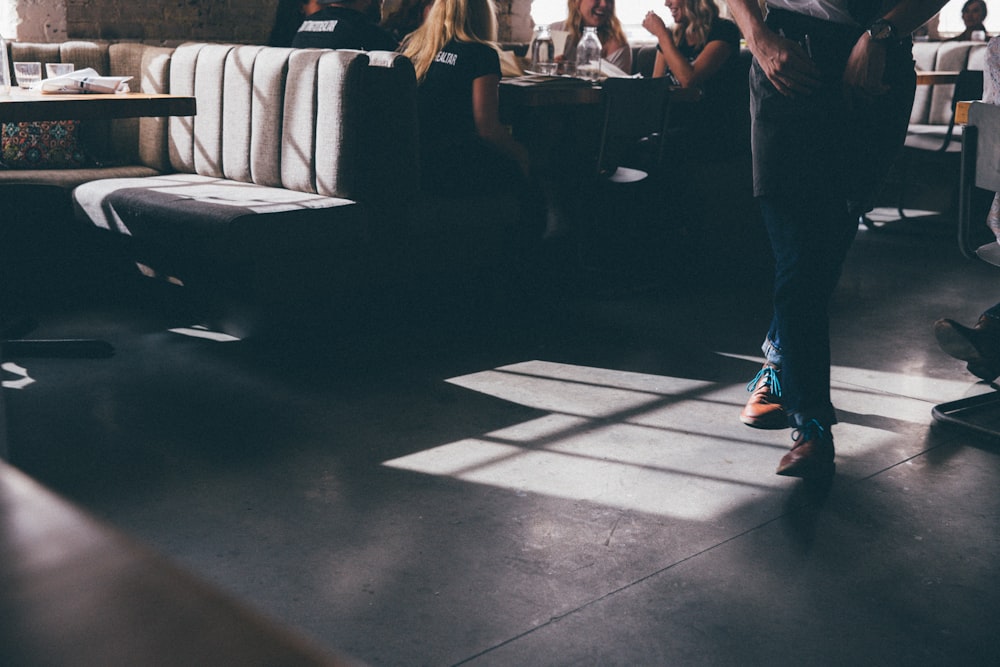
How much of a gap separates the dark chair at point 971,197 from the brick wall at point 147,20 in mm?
4207

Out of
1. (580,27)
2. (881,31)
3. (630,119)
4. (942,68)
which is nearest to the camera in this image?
(881,31)

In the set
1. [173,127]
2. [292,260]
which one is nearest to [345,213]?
[292,260]

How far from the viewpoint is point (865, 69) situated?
2.04 meters

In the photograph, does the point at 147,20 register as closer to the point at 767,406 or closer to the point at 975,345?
the point at 767,406

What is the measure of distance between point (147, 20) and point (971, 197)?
14.0 ft

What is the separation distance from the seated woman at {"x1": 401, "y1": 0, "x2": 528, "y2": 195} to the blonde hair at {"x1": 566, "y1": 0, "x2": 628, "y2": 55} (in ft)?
6.33

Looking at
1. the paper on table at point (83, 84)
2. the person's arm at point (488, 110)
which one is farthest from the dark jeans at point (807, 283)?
the paper on table at point (83, 84)

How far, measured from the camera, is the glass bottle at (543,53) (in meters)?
4.84

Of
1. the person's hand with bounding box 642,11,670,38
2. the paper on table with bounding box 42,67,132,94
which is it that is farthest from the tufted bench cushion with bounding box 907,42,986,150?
the paper on table with bounding box 42,67,132,94

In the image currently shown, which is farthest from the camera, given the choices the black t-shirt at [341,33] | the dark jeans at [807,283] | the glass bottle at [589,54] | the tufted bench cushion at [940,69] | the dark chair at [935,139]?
the tufted bench cushion at [940,69]

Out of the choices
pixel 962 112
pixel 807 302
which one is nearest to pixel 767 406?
pixel 807 302

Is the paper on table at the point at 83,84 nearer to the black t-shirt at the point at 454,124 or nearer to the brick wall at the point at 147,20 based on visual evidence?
the black t-shirt at the point at 454,124

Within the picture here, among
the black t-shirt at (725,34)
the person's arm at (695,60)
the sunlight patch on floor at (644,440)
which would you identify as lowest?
the sunlight patch on floor at (644,440)

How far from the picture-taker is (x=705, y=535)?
6.43 feet
